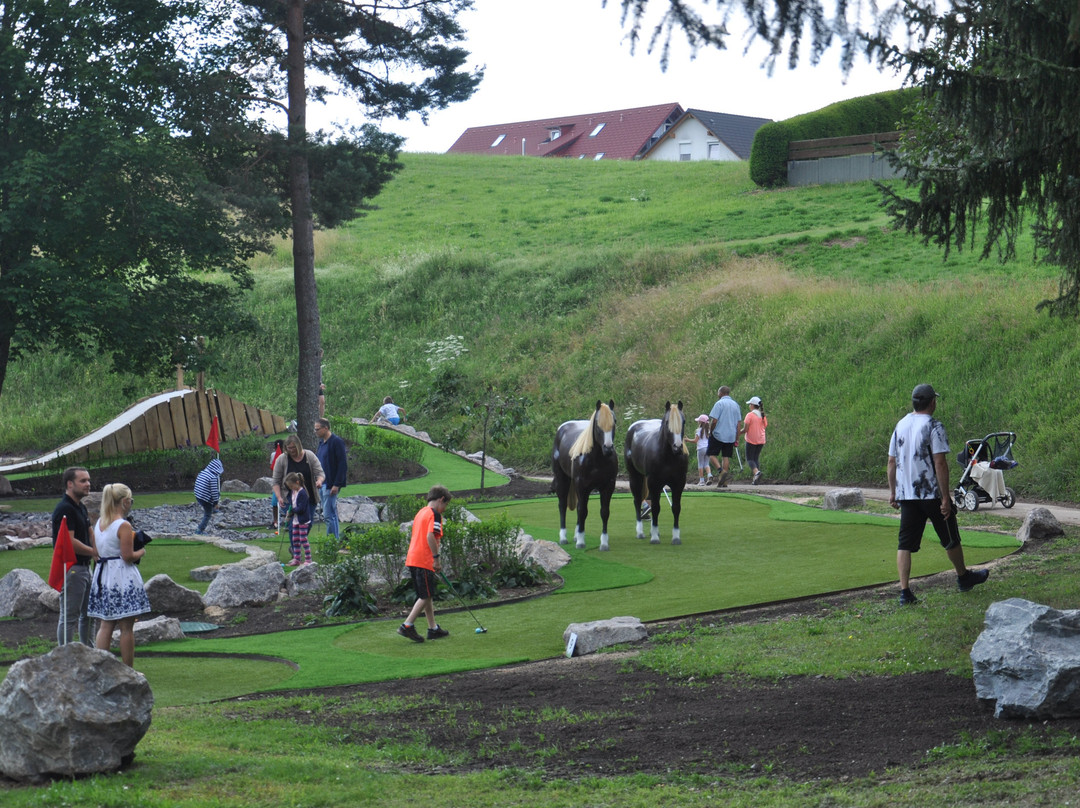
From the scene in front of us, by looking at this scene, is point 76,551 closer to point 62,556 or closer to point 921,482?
point 62,556

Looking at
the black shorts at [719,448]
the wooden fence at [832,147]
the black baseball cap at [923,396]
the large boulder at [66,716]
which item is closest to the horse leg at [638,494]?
the black baseball cap at [923,396]

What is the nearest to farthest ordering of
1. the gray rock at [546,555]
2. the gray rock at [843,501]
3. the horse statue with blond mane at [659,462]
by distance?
the gray rock at [546,555], the horse statue with blond mane at [659,462], the gray rock at [843,501]

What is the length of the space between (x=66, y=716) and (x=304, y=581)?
7.43m

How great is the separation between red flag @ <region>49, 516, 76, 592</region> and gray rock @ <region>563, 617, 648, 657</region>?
4291 mm

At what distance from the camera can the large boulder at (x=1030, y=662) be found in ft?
20.3

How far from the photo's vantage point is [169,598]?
1209 cm

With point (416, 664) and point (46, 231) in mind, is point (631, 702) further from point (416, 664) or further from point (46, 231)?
point (46, 231)

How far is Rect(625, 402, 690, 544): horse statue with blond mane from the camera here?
585 inches

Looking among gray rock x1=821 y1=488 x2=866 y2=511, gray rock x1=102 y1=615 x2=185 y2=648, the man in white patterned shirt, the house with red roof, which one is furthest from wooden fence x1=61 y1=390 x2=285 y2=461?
the house with red roof

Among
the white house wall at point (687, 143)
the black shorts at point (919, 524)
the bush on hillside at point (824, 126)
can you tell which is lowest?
the black shorts at point (919, 524)

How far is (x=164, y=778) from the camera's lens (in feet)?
18.9

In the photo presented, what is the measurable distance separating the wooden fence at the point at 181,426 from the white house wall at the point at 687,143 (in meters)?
48.8

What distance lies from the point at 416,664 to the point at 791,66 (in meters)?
6.13

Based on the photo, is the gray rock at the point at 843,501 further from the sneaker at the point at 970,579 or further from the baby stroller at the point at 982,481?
the sneaker at the point at 970,579
